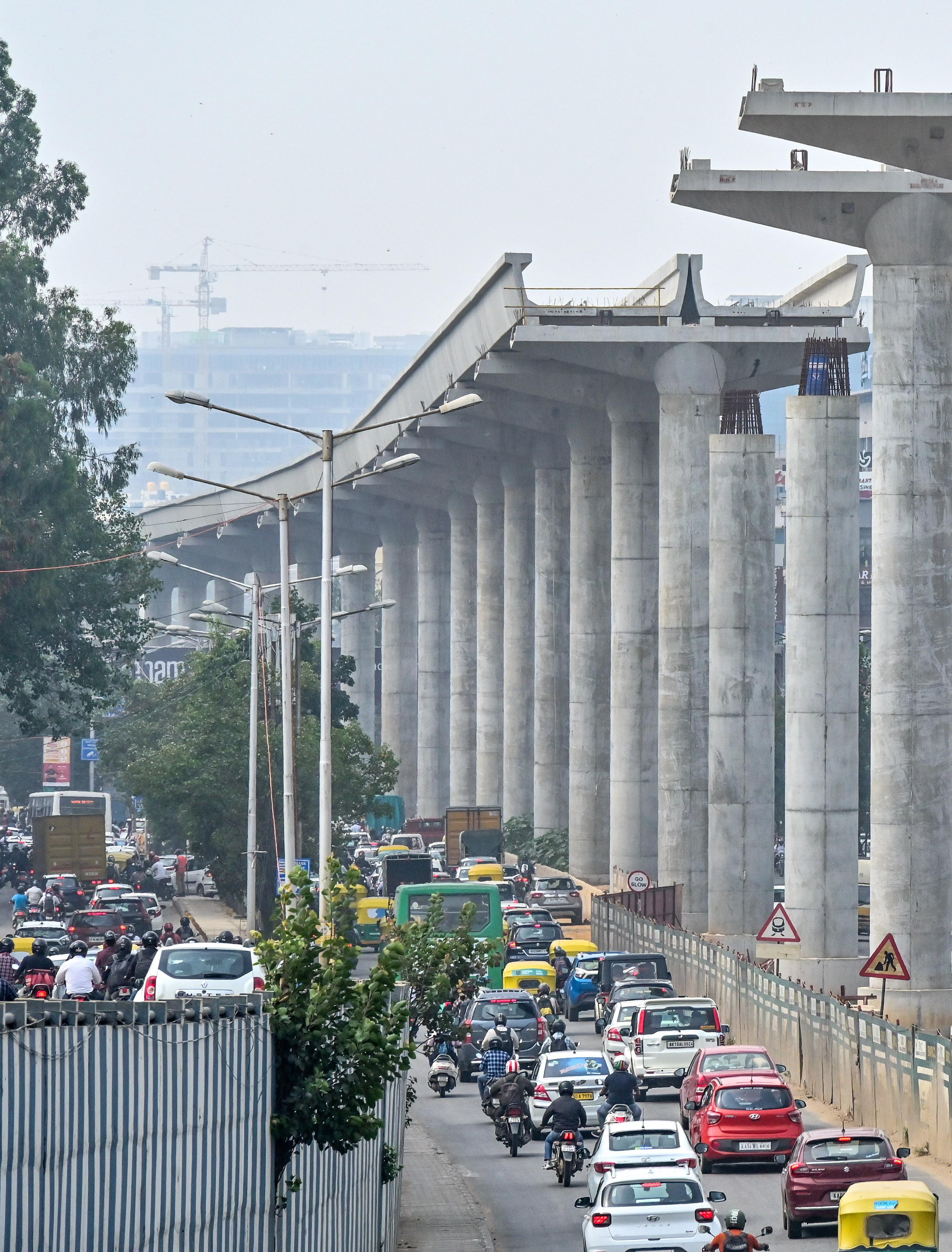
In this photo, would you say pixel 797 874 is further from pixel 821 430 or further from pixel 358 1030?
pixel 358 1030

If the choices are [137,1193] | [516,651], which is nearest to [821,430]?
[137,1193]

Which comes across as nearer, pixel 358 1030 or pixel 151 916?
pixel 358 1030

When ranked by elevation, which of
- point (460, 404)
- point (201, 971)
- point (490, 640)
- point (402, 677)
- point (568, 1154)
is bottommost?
point (568, 1154)

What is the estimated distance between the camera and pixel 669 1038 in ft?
115

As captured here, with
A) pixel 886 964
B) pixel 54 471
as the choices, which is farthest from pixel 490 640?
pixel 886 964

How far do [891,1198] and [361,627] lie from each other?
108523mm

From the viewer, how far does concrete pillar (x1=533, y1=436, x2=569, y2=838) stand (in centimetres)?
8894

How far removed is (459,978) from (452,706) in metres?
73.3

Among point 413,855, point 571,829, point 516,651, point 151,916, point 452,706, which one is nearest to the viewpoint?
point 151,916

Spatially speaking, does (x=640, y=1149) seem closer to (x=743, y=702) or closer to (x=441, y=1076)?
(x=441, y=1076)

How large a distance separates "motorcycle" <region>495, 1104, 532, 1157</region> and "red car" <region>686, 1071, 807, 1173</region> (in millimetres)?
3333

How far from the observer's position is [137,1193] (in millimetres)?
11258

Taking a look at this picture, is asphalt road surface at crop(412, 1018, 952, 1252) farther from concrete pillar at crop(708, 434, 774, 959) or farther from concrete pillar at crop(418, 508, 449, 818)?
concrete pillar at crop(418, 508, 449, 818)

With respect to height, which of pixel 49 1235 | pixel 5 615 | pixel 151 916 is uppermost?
pixel 5 615
